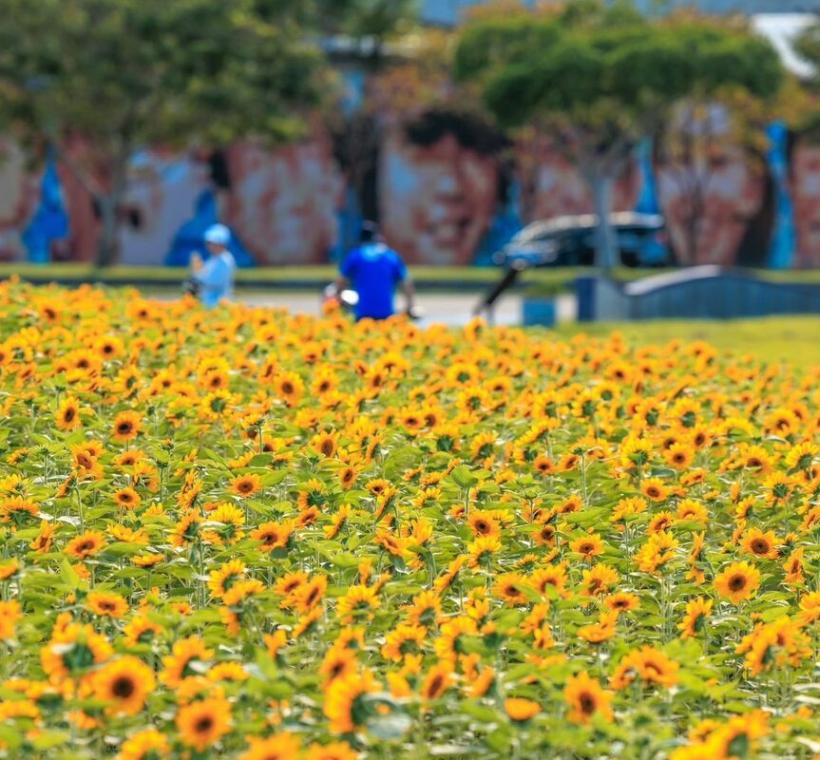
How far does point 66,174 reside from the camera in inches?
1964

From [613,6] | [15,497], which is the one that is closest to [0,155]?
[613,6]

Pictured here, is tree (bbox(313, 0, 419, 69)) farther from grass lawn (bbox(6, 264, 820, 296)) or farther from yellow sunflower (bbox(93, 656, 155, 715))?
yellow sunflower (bbox(93, 656, 155, 715))

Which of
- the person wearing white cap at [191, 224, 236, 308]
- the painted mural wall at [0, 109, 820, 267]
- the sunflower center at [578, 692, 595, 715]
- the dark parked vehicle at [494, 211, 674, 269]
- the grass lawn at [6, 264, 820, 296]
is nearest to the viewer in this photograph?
the sunflower center at [578, 692, 595, 715]

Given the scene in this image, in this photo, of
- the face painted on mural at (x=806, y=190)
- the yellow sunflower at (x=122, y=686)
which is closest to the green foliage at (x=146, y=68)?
the face painted on mural at (x=806, y=190)

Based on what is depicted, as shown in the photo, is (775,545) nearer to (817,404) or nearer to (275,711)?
(275,711)

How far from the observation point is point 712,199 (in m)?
52.0

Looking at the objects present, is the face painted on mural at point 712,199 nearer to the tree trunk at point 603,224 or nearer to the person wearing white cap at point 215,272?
the tree trunk at point 603,224

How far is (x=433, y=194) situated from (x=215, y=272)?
36551mm

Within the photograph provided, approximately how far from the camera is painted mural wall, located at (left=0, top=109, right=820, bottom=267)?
50.1 meters

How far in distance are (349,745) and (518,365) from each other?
559 cm

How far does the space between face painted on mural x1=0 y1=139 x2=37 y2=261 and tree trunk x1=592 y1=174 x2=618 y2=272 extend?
16264 millimetres

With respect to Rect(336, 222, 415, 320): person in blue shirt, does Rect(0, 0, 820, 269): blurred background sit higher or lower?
higher

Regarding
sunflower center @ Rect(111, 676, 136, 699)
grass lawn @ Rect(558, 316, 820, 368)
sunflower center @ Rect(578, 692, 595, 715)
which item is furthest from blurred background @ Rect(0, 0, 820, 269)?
sunflower center @ Rect(111, 676, 136, 699)

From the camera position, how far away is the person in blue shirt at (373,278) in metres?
14.5
